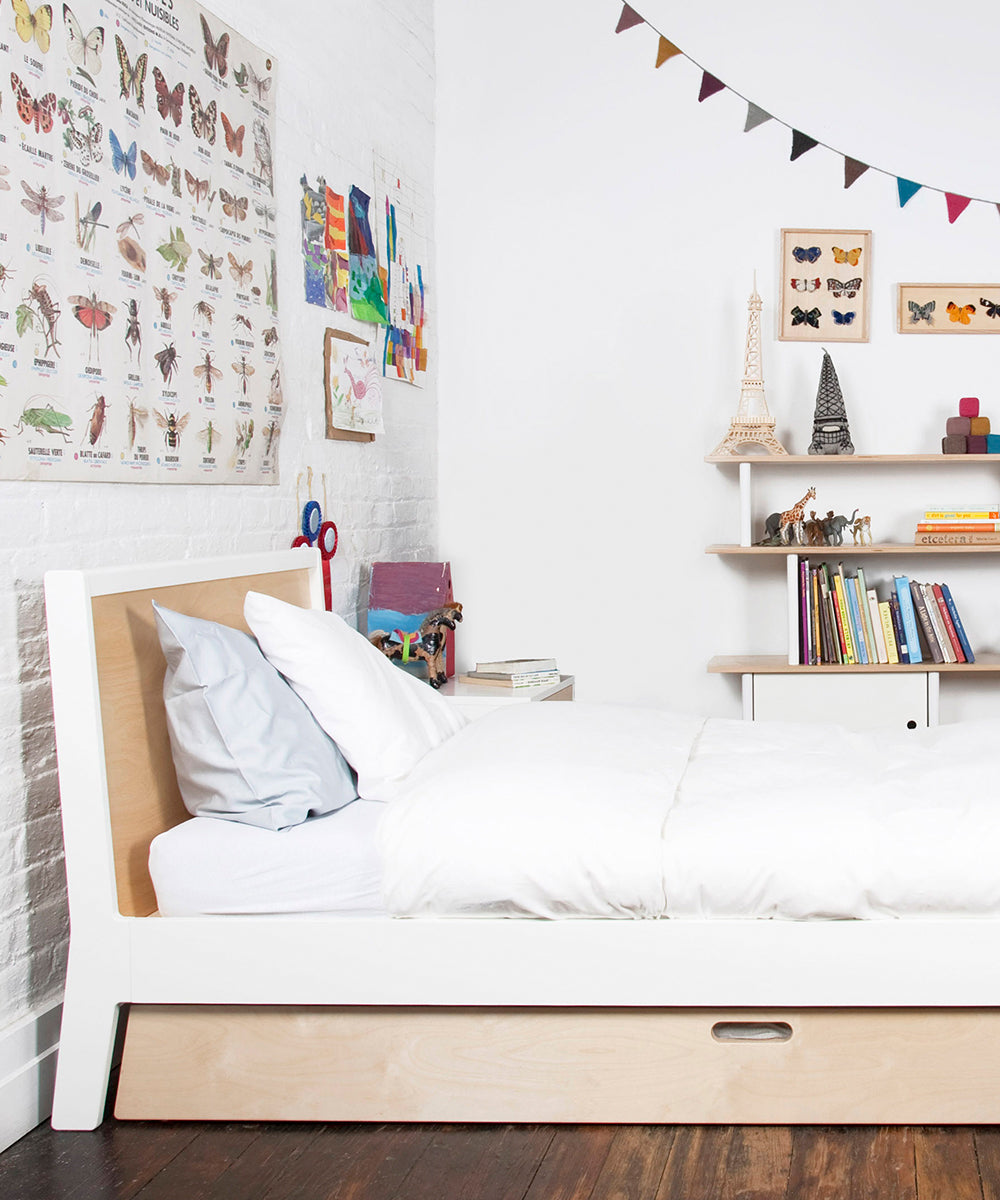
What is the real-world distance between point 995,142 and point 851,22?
54 cm

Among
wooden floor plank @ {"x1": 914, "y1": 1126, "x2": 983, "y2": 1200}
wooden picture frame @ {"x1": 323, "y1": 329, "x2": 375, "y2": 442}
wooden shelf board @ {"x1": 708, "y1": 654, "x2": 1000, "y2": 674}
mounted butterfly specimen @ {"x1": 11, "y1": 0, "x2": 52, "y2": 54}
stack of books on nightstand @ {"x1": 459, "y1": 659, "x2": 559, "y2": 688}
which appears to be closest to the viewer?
wooden floor plank @ {"x1": 914, "y1": 1126, "x2": 983, "y2": 1200}

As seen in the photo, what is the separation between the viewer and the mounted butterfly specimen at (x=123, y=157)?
2.13m

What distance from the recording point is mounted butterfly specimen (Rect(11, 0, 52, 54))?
1.88 metres

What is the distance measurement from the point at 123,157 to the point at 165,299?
25 cm

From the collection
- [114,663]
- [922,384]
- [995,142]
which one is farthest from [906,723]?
[114,663]

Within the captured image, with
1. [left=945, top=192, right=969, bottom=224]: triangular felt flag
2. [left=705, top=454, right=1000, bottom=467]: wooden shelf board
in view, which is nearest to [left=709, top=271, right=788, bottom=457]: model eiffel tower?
[left=705, top=454, right=1000, bottom=467]: wooden shelf board

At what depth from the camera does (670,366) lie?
3.84 m

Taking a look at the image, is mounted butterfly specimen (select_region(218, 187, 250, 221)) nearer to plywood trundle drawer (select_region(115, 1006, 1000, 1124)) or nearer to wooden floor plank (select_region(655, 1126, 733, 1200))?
plywood trundle drawer (select_region(115, 1006, 1000, 1124))

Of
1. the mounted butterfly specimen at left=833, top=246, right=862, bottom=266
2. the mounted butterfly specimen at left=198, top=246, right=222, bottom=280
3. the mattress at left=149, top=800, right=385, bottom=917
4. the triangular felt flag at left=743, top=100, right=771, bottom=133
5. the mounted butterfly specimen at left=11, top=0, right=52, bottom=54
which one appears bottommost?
the mattress at left=149, top=800, right=385, bottom=917

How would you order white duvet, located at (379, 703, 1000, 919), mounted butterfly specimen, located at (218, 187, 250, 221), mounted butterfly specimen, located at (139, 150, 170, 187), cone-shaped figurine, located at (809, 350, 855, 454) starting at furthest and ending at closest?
cone-shaped figurine, located at (809, 350, 855, 454) < mounted butterfly specimen, located at (218, 187, 250, 221) < mounted butterfly specimen, located at (139, 150, 170, 187) < white duvet, located at (379, 703, 1000, 919)

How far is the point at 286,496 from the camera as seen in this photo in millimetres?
2871

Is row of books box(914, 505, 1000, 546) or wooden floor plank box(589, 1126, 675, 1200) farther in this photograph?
row of books box(914, 505, 1000, 546)

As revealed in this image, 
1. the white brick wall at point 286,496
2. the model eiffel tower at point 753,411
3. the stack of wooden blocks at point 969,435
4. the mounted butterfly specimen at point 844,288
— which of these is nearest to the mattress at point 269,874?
the white brick wall at point 286,496

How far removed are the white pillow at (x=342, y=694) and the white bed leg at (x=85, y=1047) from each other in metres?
0.51
